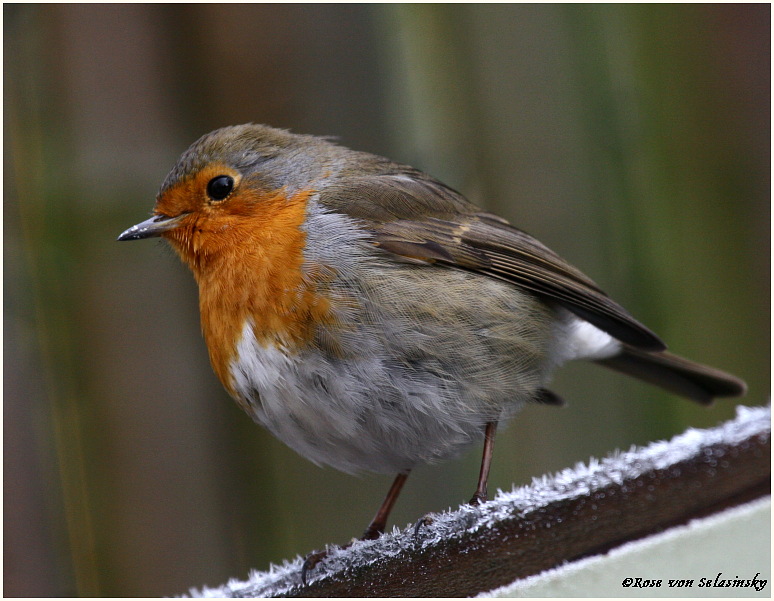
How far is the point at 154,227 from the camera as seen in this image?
1.76 metres

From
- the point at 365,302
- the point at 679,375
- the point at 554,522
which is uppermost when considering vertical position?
the point at 365,302

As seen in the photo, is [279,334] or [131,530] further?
[131,530]

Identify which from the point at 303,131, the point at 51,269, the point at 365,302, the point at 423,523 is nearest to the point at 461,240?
the point at 365,302

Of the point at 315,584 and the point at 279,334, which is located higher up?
the point at 279,334

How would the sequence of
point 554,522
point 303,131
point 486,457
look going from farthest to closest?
point 303,131 < point 486,457 < point 554,522

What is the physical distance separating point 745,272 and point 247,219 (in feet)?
5.97

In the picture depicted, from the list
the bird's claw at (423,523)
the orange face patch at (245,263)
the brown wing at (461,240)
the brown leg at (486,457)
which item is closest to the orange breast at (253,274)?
the orange face patch at (245,263)

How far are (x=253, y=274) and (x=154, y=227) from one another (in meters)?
0.31

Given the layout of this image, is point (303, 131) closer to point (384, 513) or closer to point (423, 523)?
point (384, 513)

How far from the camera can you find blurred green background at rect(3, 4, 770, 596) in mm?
2059

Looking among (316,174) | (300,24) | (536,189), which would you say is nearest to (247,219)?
(316,174)

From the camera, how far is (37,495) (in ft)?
6.50

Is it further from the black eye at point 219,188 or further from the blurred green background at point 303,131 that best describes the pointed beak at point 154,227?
the blurred green background at point 303,131

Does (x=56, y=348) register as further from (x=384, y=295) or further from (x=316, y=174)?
(x=384, y=295)
